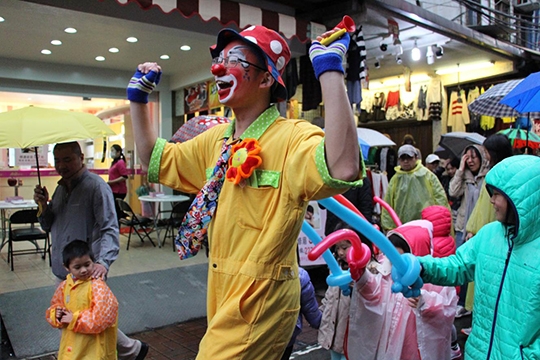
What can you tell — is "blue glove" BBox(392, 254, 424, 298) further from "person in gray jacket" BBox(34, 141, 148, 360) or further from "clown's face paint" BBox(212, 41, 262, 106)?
"person in gray jacket" BBox(34, 141, 148, 360)

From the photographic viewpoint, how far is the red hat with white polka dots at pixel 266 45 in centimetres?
194

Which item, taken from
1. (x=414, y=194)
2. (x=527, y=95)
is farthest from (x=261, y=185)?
(x=414, y=194)

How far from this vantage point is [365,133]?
686cm

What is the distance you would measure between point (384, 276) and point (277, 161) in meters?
1.94

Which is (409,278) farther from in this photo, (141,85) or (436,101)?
(436,101)

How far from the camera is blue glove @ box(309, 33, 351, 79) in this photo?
5.17 ft

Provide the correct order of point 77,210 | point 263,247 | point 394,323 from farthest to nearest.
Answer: point 77,210
point 394,323
point 263,247

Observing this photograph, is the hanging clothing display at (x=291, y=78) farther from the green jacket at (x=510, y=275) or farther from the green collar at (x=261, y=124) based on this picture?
the green collar at (x=261, y=124)

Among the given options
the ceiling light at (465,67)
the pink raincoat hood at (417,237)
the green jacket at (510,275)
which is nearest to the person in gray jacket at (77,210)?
the pink raincoat hood at (417,237)

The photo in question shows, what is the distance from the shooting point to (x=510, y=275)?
229 centimetres

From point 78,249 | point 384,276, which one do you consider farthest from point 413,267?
point 78,249

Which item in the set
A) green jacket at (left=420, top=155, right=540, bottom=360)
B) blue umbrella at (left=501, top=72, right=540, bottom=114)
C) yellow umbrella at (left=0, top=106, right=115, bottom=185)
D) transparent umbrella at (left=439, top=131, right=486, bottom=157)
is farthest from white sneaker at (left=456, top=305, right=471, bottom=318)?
yellow umbrella at (left=0, top=106, right=115, bottom=185)

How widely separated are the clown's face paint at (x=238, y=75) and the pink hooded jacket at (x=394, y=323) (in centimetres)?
174

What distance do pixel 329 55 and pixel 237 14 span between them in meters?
4.84
